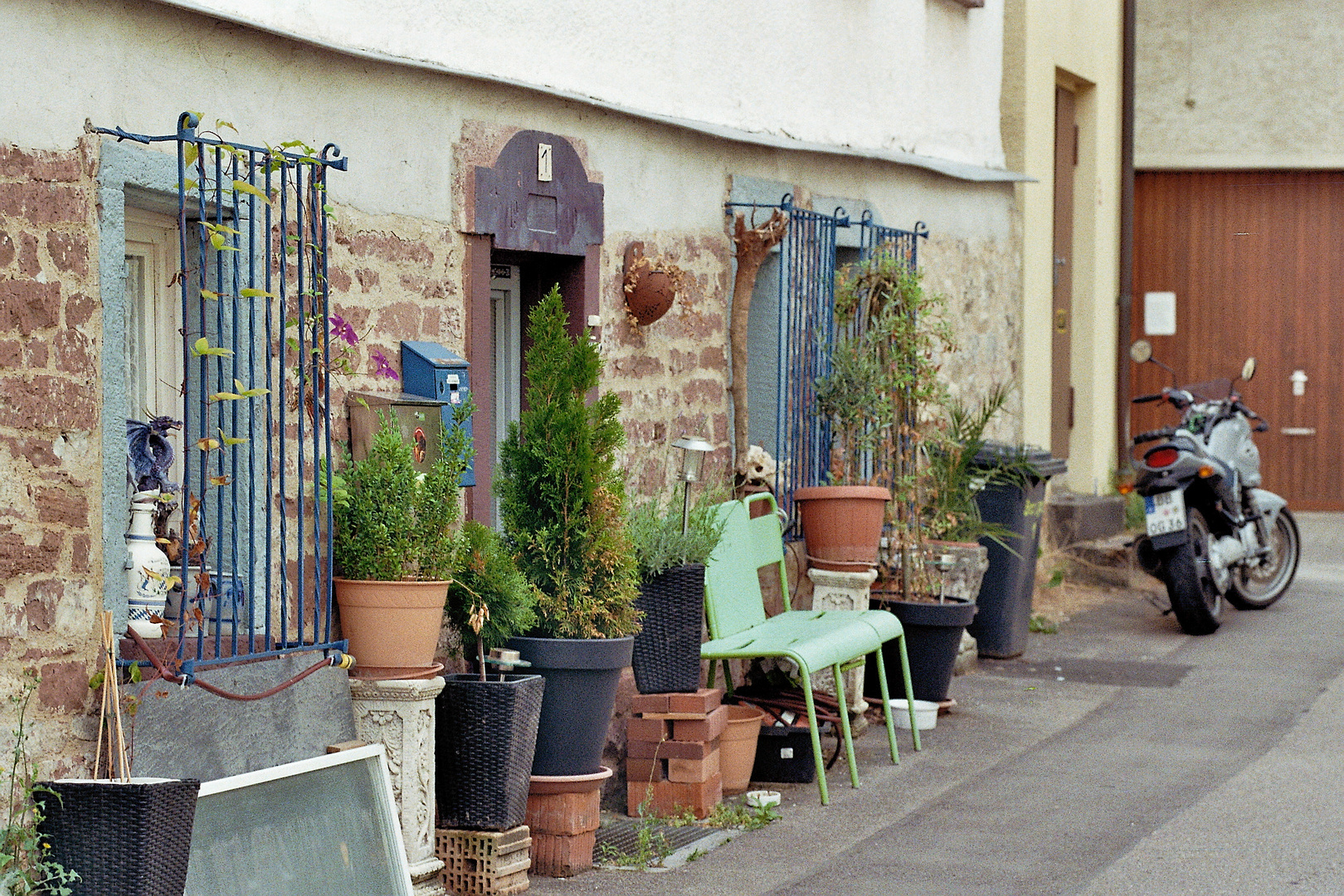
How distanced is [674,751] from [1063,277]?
24.4 ft

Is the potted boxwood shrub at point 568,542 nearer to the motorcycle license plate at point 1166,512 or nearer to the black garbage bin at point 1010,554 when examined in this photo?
the black garbage bin at point 1010,554

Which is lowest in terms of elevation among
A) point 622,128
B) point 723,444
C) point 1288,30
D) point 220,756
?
point 220,756

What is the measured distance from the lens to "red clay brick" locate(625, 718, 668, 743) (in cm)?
563

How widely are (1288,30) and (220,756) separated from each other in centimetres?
1258

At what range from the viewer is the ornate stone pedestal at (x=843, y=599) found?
6.95m

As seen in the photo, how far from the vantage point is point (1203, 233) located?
576 inches

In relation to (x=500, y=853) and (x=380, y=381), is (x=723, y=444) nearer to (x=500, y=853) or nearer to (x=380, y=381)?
(x=380, y=381)

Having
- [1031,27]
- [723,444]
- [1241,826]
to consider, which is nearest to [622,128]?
[723,444]

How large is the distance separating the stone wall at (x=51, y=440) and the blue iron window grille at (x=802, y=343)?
383 centimetres

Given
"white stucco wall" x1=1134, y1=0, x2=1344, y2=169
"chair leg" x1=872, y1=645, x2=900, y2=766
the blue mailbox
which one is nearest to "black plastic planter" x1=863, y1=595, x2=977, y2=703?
"chair leg" x1=872, y1=645, x2=900, y2=766

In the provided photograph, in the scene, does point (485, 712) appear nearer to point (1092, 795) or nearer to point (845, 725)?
point (845, 725)

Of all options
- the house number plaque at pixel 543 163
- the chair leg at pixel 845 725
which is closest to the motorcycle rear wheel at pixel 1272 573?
the chair leg at pixel 845 725

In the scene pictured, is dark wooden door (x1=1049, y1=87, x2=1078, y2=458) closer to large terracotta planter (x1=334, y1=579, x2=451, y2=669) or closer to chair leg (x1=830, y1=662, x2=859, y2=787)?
chair leg (x1=830, y1=662, x2=859, y2=787)

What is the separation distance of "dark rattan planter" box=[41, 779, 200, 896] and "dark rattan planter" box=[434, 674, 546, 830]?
104 centimetres
